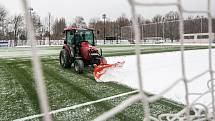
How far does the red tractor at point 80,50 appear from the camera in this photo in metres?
12.1

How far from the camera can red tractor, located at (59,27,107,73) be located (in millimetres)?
12105

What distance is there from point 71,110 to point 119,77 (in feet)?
14.9

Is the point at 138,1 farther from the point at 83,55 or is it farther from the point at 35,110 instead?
the point at 83,55

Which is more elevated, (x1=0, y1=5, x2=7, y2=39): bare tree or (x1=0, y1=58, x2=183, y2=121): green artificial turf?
(x1=0, y1=5, x2=7, y2=39): bare tree

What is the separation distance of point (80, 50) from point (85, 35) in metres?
0.65

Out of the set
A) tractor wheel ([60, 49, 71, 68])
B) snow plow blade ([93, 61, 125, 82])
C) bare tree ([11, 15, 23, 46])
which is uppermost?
bare tree ([11, 15, 23, 46])

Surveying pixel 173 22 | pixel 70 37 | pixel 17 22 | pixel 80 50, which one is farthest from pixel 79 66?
pixel 17 22

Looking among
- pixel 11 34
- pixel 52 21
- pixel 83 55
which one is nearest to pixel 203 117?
pixel 83 55

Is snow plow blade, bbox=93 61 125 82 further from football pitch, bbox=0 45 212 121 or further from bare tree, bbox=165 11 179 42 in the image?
bare tree, bbox=165 11 179 42

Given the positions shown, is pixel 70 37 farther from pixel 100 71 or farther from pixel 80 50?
pixel 100 71

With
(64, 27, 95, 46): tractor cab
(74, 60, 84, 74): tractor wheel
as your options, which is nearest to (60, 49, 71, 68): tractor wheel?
(64, 27, 95, 46): tractor cab

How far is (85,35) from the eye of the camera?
1285cm

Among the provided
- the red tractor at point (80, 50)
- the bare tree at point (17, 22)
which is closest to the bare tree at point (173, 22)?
the bare tree at point (17, 22)

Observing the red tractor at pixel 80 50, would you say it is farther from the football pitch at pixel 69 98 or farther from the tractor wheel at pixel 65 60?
the football pitch at pixel 69 98
